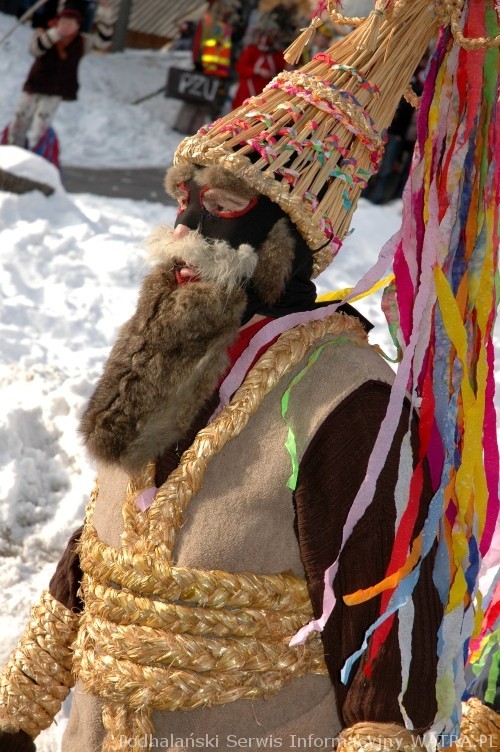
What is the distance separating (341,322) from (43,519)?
6.62 feet

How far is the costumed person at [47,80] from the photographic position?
8.57 m

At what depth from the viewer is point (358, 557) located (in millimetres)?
1780

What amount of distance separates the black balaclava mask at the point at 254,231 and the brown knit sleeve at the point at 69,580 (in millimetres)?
674

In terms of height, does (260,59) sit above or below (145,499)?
below

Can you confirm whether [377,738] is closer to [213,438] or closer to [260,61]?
[213,438]

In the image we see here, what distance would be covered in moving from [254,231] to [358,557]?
0.68 metres

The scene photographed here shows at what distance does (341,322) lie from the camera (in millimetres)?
2025

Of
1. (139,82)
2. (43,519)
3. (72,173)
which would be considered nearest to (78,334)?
(43,519)

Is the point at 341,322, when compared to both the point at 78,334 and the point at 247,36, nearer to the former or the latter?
the point at 78,334

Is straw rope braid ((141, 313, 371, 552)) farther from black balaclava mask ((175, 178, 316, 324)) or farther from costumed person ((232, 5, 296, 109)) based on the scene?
costumed person ((232, 5, 296, 109))

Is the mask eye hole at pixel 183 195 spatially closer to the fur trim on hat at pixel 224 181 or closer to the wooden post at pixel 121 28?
the fur trim on hat at pixel 224 181

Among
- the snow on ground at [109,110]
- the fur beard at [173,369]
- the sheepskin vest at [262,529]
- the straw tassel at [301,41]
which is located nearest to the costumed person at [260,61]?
the snow on ground at [109,110]

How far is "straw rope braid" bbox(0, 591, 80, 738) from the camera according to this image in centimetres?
215

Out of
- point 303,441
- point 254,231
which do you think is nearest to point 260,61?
point 254,231
